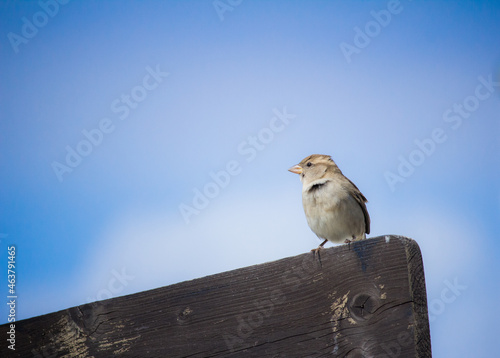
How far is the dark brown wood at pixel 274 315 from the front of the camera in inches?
62.3

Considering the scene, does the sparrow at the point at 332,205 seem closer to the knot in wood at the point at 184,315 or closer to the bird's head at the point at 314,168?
the bird's head at the point at 314,168

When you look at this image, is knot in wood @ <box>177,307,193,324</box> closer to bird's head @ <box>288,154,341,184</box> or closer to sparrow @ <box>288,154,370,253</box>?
sparrow @ <box>288,154,370,253</box>

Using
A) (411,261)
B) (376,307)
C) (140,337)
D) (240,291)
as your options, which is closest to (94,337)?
(140,337)

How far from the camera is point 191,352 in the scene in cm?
189


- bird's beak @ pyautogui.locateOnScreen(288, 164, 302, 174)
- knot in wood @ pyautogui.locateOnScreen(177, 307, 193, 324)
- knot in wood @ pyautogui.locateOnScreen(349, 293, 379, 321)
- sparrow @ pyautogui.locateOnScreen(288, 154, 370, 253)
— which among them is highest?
bird's beak @ pyautogui.locateOnScreen(288, 164, 302, 174)

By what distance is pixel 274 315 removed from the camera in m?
1.81

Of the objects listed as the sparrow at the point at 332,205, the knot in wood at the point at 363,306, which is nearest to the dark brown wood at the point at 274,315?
the knot in wood at the point at 363,306

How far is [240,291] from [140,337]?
435 millimetres

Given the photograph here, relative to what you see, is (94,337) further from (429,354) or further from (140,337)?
(429,354)

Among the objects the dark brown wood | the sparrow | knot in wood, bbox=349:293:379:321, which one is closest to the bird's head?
the sparrow

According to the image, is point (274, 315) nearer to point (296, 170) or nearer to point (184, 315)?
point (184, 315)

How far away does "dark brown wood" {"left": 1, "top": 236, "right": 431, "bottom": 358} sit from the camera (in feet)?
5.19

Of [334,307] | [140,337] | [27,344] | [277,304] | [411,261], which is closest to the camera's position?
[411,261]

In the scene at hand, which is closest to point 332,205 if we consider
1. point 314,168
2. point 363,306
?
point 314,168
